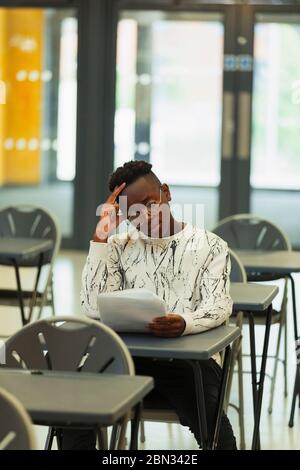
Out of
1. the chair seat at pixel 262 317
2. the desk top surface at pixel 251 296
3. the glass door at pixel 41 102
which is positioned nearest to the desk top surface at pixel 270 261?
the chair seat at pixel 262 317

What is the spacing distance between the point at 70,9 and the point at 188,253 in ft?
25.2

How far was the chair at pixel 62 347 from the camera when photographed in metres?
3.01

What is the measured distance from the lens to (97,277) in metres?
3.79

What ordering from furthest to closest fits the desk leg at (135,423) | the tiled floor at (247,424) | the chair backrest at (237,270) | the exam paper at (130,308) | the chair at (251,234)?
the chair at (251,234)
the chair backrest at (237,270)
the tiled floor at (247,424)
the exam paper at (130,308)
the desk leg at (135,423)

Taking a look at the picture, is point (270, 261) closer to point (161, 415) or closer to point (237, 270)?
point (237, 270)

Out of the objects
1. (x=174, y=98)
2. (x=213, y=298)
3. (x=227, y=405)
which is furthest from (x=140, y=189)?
(x=174, y=98)

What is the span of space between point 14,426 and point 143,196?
155 centimetres

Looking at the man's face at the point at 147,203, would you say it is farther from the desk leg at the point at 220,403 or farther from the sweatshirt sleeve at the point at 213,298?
the desk leg at the point at 220,403

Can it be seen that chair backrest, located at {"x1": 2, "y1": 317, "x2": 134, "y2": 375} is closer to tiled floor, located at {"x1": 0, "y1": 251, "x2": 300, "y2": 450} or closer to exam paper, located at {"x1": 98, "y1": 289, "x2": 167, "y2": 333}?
exam paper, located at {"x1": 98, "y1": 289, "x2": 167, "y2": 333}

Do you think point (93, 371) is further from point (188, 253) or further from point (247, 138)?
point (247, 138)

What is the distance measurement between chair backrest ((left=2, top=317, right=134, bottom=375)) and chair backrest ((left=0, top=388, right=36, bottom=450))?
0.68 metres

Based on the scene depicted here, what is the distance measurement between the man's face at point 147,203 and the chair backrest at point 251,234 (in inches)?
97.4

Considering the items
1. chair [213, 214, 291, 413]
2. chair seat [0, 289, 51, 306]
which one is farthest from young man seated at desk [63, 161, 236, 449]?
chair [213, 214, 291, 413]
